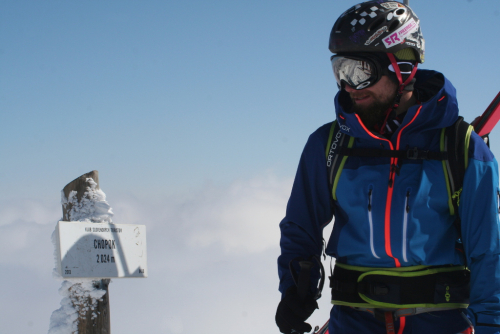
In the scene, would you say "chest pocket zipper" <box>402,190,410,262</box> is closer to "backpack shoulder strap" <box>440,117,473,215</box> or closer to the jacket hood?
"backpack shoulder strap" <box>440,117,473,215</box>

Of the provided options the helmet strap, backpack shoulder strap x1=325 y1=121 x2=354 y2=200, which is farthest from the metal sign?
the helmet strap

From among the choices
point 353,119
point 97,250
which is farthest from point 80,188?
point 353,119

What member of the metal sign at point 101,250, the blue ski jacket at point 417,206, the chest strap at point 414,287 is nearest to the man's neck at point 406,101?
the blue ski jacket at point 417,206

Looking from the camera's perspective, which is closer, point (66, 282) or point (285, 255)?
point (285, 255)

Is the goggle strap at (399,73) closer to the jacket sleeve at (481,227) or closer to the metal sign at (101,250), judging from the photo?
the jacket sleeve at (481,227)

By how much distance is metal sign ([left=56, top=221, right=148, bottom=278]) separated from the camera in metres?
3.83

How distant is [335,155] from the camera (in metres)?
2.58

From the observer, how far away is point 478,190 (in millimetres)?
2229

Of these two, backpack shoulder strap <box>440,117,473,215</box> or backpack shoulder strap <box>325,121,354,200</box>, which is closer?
backpack shoulder strap <box>440,117,473,215</box>

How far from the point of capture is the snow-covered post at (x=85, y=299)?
4.04 metres

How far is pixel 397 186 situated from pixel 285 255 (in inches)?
29.4

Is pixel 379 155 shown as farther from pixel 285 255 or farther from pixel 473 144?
pixel 285 255

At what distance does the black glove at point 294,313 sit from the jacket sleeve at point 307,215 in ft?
0.34

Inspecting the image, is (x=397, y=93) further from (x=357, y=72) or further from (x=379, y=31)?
(x=379, y=31)
